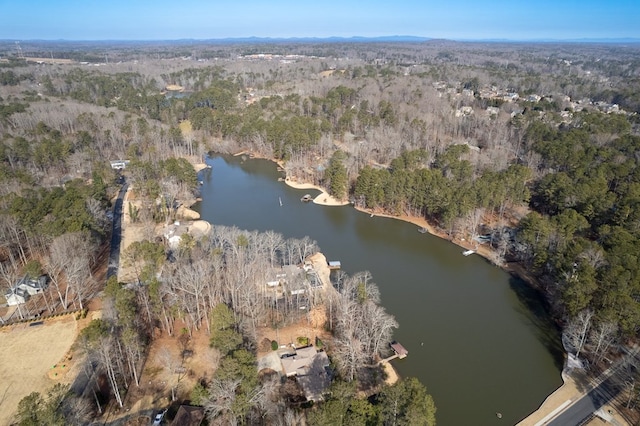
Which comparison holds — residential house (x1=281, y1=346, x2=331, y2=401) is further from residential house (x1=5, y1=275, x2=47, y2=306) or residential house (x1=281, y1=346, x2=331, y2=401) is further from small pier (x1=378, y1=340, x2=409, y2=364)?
residential house (x1=5, y1=275, x2=47, y2=306)

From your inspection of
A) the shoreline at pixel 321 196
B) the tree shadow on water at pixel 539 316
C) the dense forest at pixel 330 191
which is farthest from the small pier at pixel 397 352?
the shoreline at pixel 321 196

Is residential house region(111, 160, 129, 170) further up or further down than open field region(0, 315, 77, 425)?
further up

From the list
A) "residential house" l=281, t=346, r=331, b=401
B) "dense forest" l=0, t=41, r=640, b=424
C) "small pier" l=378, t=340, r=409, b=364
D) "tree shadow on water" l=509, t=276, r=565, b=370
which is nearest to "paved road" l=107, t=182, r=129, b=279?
"dense forest" l=0, t=41, r=640, b=424

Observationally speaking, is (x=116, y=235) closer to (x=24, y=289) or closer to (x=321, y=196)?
(x=24, y=289)

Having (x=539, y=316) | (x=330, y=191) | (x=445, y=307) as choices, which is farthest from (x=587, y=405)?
(x=330, y=191)

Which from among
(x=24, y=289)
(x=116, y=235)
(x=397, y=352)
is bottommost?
(x=397, y=352)

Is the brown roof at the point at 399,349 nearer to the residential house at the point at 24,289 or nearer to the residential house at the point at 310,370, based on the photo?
the residential house at the point at 310,370
